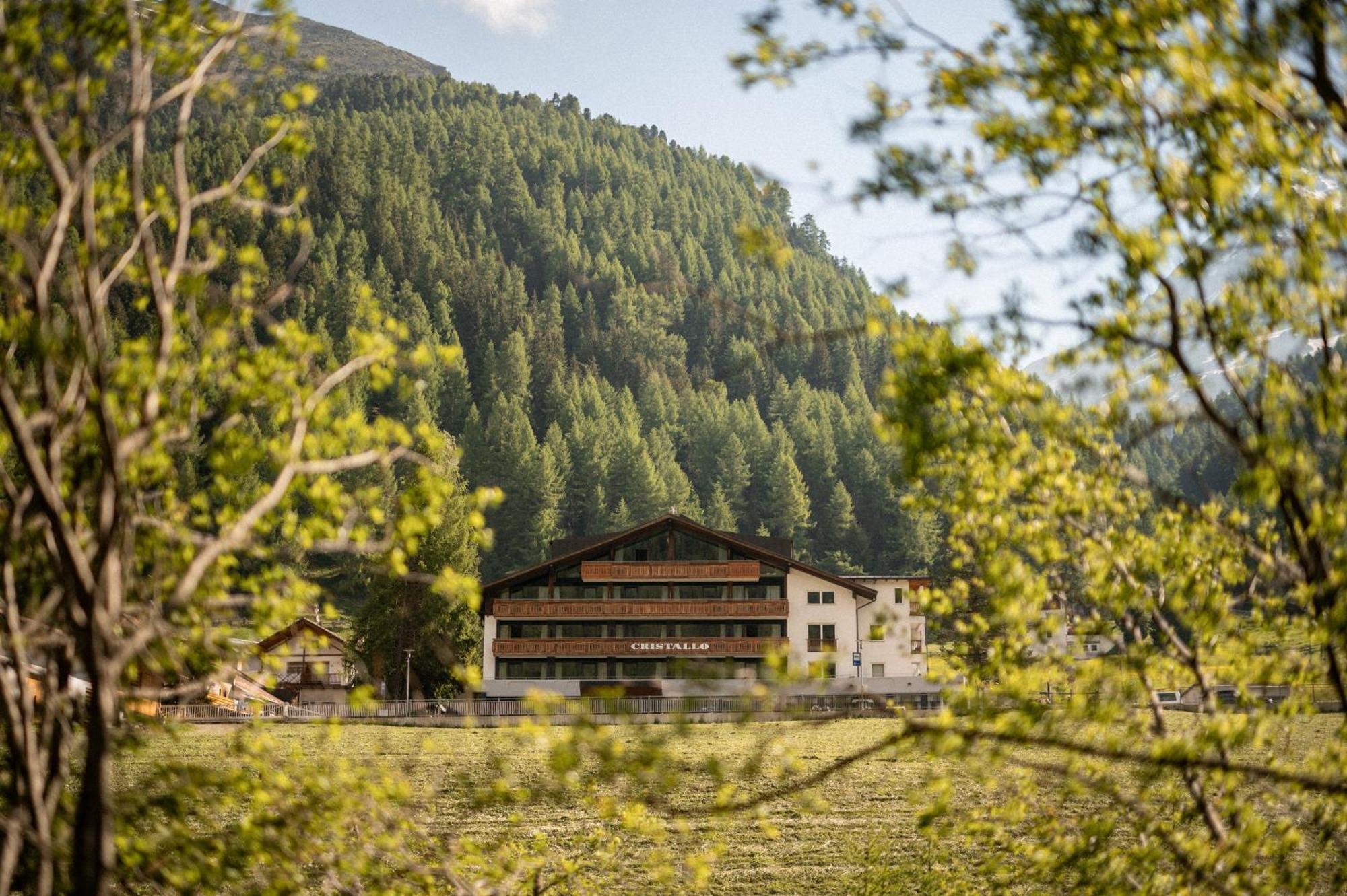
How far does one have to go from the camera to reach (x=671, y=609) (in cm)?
6506

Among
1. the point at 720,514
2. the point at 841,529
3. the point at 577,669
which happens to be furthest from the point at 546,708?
the point at 841,529

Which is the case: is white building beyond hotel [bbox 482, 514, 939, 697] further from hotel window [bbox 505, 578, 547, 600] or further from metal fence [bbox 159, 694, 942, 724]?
metal fence [bbox 159, 694, 942, 724]

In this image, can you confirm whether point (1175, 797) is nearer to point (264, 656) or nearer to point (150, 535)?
point (264, 656)

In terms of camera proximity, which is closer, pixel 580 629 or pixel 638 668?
pixel 580 629

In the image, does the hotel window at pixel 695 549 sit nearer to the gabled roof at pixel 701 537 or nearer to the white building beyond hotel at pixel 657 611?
the white building beyond hotel at pixel 657 611

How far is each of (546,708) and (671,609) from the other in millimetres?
60038

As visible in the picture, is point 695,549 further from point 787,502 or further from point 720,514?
point 787,502

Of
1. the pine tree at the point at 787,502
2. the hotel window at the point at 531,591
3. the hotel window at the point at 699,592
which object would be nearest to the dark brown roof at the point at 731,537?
the hotel window at the point at 531,591

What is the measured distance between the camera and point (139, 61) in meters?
5.46

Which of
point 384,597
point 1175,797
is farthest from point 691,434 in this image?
point 1175,797

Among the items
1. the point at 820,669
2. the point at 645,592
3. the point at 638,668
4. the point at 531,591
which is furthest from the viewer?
the point at 645,592

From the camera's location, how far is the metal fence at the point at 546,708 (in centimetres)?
439

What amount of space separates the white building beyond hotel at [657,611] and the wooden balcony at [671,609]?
0.15ft

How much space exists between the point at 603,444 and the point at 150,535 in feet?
468
